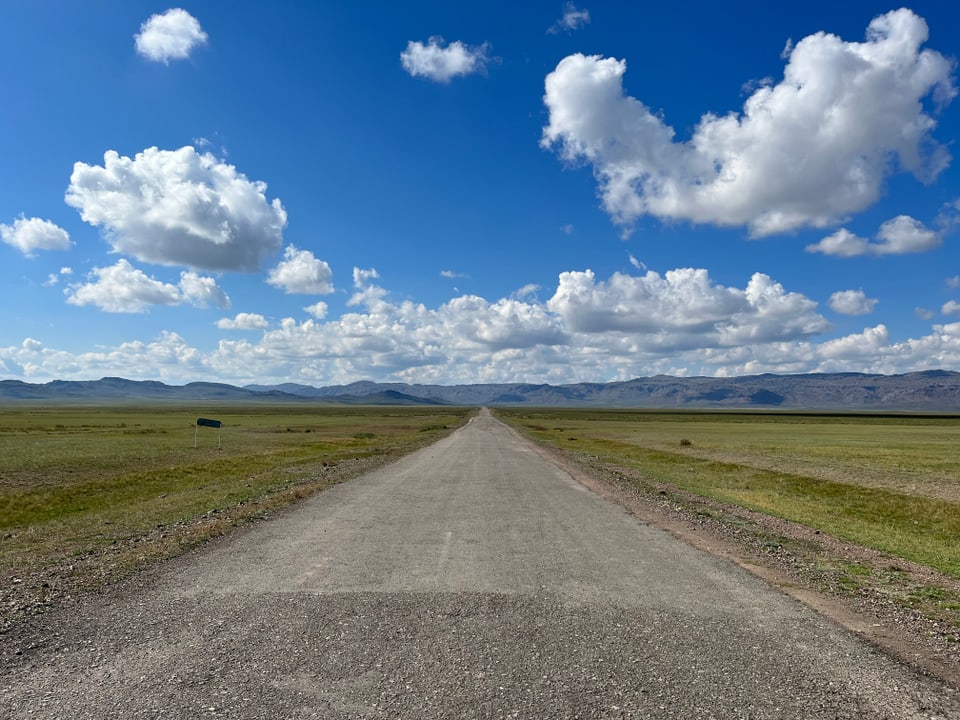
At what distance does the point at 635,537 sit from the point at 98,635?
33.4 ft

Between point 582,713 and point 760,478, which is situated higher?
point 582,713

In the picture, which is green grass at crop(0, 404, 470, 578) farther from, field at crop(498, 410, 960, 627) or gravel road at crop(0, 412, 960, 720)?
field at crop(498, 410, 960, 627)

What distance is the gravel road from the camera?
5281 mm

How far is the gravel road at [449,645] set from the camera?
5.28m

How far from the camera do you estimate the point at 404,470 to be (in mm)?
28531

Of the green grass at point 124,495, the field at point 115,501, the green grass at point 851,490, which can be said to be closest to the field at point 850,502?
the green grass at point 851,490

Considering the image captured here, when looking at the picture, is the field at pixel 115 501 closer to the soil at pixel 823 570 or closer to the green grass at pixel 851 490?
the soil at pixel 823 570

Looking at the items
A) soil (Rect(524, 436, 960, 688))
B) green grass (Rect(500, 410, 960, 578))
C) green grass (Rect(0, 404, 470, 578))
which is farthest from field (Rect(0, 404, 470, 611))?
green grass (Rect(500, 410, 960, 578))

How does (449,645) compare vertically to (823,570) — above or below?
above

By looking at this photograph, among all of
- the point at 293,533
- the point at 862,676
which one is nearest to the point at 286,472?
the point at 293,533

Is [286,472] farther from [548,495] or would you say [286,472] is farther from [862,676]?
[862,676]

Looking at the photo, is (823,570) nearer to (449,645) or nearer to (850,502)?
(449,645)

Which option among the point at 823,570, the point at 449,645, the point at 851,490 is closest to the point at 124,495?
the point at 449,645

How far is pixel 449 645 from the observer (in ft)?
21.5
